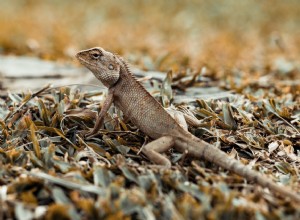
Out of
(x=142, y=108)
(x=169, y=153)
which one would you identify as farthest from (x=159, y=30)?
(x=169, y=153)

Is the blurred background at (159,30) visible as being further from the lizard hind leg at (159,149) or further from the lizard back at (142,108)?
the lizard hind leg at (159,149)

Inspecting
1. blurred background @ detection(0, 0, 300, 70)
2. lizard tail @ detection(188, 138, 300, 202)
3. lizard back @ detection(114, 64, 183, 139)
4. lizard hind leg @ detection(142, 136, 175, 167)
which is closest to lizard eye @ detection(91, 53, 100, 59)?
lizard back @ detection(114, 64, 183, 139)

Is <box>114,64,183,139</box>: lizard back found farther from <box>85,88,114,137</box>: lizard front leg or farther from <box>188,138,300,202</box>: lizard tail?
<box>188,138,300,202</box>: lizard tail

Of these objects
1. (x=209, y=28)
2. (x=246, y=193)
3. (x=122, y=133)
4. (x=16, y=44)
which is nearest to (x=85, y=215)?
(x=246, y=193)

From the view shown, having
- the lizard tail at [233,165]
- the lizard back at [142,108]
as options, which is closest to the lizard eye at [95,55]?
the lizard back at [142,108]

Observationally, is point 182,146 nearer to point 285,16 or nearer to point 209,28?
point 209,28

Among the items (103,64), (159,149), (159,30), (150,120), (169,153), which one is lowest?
(159,30)

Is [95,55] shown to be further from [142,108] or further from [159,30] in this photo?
[159,30]
